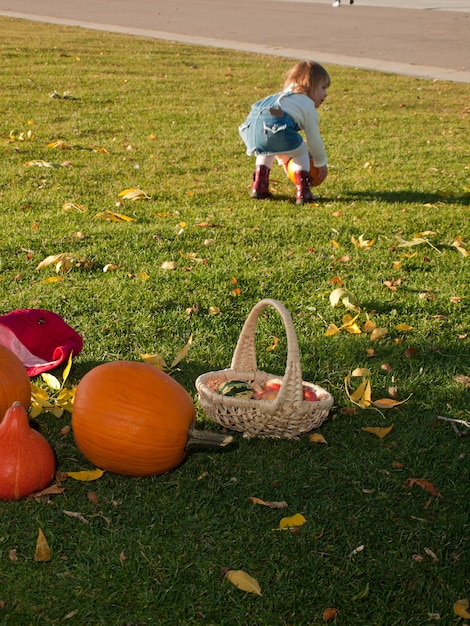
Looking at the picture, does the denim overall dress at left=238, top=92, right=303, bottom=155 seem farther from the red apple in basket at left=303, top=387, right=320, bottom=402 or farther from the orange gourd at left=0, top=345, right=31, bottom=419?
the orange gourd at left=0, top=345, right=31, bottom=419

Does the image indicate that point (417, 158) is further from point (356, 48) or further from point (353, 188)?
point (356, 48)

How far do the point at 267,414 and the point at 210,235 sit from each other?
2.59 meters

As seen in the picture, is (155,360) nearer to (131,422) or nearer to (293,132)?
(131,422)

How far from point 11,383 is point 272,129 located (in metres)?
3.75

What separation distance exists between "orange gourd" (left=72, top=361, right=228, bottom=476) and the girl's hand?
379cm

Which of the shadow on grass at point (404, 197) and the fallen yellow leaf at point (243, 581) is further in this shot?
the shadow on grass at point (404, 197)

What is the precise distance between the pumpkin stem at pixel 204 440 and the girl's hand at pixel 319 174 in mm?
3835

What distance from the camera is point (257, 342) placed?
13.2 feet

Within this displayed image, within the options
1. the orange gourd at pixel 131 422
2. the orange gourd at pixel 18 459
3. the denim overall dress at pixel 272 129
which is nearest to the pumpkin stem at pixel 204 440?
the orange gourd at pixel 131 422

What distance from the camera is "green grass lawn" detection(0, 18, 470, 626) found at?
246cm

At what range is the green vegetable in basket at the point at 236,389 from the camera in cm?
319

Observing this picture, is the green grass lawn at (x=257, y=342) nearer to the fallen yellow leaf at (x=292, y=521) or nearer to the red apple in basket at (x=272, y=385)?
the fallen yellow leaf at (x=292, y=521)

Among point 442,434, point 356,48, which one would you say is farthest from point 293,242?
point 356,48

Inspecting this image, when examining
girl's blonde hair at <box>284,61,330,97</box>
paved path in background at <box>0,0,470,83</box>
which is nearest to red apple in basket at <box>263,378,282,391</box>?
girl's blonde hair at <box>284,61,330,97</box>
